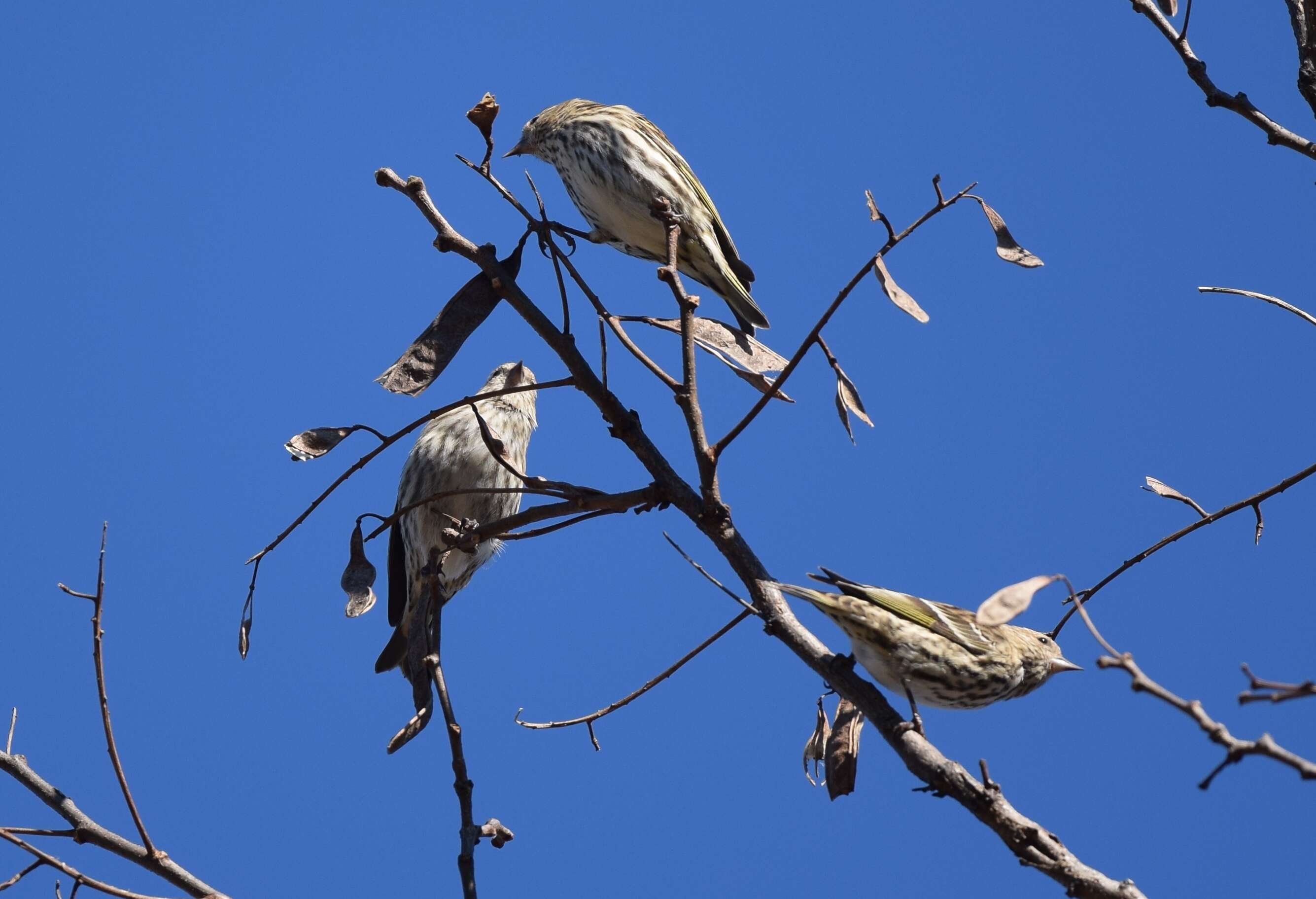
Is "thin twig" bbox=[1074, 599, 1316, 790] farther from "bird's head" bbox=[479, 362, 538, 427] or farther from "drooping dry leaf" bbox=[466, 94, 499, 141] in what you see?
"bird's head" bbox=[479, 362, 538, 427]

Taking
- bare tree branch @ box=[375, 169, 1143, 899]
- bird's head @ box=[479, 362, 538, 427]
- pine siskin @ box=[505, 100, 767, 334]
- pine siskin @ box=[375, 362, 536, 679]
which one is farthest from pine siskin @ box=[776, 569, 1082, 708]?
bird's head @ box=[479, 362, 538, 427]

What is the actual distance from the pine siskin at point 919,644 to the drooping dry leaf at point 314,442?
1.12 meters

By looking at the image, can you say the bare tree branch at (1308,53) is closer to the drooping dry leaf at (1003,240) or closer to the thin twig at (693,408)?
the drooping dry leaf at (1003,240)

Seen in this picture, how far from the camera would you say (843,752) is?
2.65m

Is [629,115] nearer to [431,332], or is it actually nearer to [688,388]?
[431,332]

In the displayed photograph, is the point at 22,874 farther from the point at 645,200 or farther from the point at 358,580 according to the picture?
the point at 645,200

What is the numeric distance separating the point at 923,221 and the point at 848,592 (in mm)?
1183

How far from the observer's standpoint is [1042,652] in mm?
3883

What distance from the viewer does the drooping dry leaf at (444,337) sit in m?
2.93

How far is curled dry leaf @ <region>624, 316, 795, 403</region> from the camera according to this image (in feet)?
9.94

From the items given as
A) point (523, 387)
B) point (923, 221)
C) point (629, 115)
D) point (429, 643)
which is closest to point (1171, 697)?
point (923, 221)

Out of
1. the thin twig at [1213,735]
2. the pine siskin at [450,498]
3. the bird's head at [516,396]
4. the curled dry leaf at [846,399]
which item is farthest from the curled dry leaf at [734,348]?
the bird's head at [516,396]

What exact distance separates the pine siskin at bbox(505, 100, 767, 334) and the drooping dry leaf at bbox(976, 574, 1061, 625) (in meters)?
2.63

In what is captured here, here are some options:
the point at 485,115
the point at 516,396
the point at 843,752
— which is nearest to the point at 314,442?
the point at 485,115
